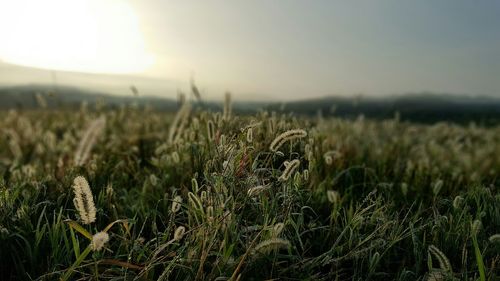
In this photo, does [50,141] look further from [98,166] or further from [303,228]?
[303,228]

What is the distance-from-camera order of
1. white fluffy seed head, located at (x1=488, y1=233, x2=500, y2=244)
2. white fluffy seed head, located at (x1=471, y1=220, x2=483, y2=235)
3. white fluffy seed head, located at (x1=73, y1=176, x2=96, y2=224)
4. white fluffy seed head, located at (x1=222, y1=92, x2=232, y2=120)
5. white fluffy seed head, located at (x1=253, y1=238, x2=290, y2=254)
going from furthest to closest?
white fluffy seed head, located at (x1=222, y1=92, x2=232, y2=120) → white fluffy seed head, located at (x1=471, y1=220, x2=483, y2=235) → white fluffy seed head, located at (x1=488, y1=233, x2=500, y2=244) → white fluffy seed head, located at (x1=73, y1=176, x2=96, y2=224) → white fluffy seed head, located at (x1=253, y1=238, x2=290, y2=254)

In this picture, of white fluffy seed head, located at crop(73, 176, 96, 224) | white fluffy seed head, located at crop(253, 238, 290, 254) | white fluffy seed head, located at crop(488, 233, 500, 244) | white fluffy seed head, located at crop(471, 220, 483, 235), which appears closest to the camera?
white fluffy seed head, located at crop(253, 238, 290, 254)

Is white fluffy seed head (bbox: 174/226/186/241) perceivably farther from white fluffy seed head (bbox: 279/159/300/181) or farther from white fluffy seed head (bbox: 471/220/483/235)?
white fluffy seed head (bbox: 471/220/483/235)

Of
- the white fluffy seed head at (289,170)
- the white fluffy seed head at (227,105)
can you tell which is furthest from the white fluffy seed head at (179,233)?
the white fluffy seed head at (227,105)

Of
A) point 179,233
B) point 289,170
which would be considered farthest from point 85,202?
point 289,170

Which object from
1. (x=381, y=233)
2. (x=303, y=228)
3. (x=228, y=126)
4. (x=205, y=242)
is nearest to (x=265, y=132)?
(x=228, y=126)

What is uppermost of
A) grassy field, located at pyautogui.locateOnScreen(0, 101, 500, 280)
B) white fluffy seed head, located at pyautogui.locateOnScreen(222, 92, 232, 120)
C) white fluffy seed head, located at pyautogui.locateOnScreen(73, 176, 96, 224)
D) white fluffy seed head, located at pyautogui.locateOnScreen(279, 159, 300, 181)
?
white fluffy seed head, located at pyautogui.locateOnScreen(222, 92, 232, 120)

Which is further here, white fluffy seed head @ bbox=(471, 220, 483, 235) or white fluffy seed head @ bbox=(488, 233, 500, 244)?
white fluffy seed head @ bbox=(471, 220, 483, 235)

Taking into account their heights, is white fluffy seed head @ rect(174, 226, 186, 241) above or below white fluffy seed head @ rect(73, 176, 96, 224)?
below

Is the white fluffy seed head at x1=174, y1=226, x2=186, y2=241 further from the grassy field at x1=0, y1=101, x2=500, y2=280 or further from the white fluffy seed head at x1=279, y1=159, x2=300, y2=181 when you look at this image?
the white fluffy seed head at x1=279, y1=159, x2=300, y2=181

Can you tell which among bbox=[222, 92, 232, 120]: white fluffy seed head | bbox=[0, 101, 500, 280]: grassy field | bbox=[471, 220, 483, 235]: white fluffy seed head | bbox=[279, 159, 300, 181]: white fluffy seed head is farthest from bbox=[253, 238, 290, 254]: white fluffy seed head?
bbox=[222, 92, 232, 120]: white fluffy seed head

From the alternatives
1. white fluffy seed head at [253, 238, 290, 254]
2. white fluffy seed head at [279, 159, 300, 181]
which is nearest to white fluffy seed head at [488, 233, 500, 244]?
white fluffy seed head at [279, 159, 300, 181]

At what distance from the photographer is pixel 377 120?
11.2 meters

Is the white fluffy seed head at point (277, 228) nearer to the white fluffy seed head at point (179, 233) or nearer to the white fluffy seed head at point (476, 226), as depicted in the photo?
the white fluffy seed head at point (179, 233)
